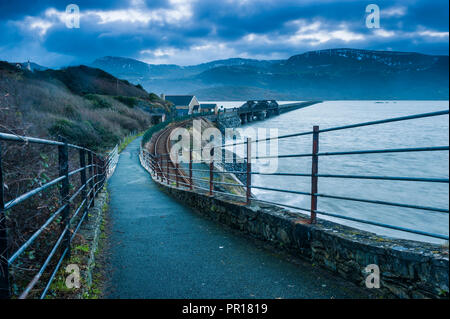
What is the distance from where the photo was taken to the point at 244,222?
5277 mm

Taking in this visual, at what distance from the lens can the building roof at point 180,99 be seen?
88438mm

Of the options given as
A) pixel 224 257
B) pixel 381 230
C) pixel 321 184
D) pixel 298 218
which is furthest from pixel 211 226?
pixel 321 184

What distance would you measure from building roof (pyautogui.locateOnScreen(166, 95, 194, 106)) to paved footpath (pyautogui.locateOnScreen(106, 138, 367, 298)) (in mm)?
83499

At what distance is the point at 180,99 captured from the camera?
91.8 meters

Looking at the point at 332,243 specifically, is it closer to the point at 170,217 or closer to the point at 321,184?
the point at 170,217

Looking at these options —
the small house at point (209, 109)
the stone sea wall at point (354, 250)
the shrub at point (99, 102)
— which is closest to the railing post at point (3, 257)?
the stone sea wall at point (354, 250)

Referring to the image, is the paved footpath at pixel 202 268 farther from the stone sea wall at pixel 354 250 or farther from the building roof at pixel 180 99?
the building roof at pixel 180 99

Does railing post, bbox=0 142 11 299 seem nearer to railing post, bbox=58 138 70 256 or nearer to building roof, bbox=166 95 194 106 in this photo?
railing post, bbox=58 138 70 256

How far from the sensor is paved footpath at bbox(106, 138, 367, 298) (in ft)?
10.9

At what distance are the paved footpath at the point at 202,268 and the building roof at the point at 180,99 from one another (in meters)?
83.5

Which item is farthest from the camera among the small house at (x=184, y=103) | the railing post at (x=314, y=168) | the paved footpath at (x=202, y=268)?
the small house at (x=184, y=103)
